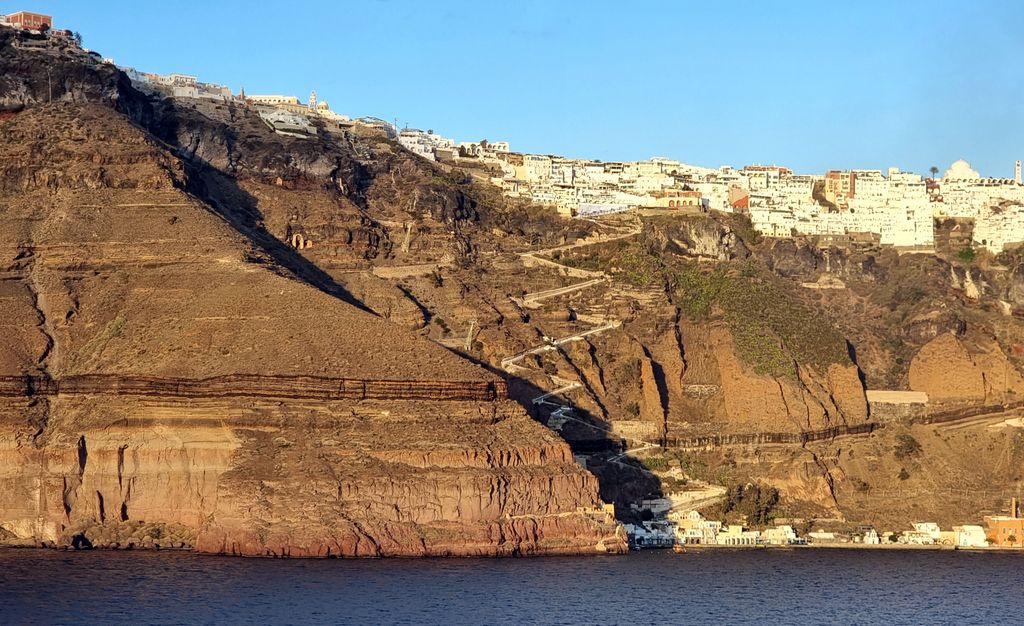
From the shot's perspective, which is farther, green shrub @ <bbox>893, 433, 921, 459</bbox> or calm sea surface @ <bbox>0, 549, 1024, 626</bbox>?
green shrub @ <bbox>893, 433, 921, 459</bbox>

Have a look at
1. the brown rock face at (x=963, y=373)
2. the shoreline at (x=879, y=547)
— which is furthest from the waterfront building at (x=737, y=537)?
the brown rock face at (x=963, y=373)

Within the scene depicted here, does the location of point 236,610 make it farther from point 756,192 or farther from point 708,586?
point 756,192

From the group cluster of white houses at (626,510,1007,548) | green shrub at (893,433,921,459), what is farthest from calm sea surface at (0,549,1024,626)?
green shrub at (893,433,921,459)

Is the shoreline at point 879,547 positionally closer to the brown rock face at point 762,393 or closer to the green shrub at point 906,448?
the green shrub at point 906,448

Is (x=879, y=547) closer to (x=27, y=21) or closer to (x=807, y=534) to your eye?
(x=807, y=534)

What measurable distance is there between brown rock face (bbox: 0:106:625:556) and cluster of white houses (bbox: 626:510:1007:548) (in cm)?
821

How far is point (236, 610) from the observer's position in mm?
74500

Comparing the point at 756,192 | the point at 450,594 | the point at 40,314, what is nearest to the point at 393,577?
the point at 450,594

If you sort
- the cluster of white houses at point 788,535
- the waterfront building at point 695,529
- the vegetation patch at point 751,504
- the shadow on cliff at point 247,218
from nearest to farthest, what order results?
the cluster of white houses at point 788,535, the waterfront building at point 695,529, the vegetation patch at point 751,504, the shadow on cliff at point 247,218

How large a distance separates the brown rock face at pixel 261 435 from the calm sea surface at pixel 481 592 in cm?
171

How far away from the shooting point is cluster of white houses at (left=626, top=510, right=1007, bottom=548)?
97750 millimetres

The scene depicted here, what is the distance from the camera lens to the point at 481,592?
79688mm

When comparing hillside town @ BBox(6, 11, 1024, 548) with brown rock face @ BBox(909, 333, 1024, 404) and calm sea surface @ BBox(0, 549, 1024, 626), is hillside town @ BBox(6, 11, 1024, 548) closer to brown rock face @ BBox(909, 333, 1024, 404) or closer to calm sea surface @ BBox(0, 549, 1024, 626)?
brown rock face @ BBox(909, 333, 1024, 404)

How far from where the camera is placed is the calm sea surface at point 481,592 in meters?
74.9
